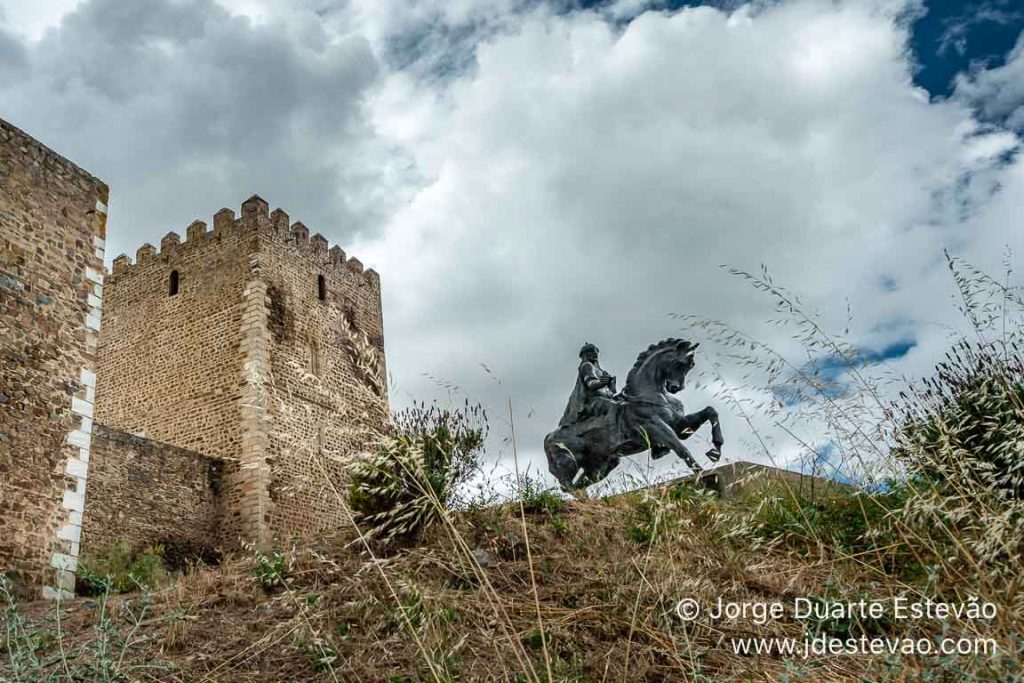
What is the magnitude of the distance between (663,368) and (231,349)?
33.5 feet

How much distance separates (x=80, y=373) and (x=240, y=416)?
6980 mm

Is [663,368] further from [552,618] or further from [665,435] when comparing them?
[552,618]

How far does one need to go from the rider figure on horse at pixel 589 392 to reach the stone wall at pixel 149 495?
811 centimetres

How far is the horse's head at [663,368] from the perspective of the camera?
8641 mm

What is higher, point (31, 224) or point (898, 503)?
point (31, 224)

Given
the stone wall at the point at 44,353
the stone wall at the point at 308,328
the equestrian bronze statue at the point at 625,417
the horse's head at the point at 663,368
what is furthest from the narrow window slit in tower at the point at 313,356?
the horse's head at the point at 663,368

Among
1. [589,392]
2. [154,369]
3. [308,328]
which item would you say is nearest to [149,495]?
[154,369]

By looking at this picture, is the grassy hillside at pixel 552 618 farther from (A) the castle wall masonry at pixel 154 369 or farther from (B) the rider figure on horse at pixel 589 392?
(B) the rider figure on horse at pixel 589 392

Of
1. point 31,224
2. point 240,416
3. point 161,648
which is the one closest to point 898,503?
point 161,648

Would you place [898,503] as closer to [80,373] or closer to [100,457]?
[80,373]

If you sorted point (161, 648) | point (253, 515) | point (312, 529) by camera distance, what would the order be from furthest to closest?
point (312, 529) → point (253, 515) → point (161, 648)

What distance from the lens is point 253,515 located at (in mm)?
14906

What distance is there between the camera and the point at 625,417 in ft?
27.8

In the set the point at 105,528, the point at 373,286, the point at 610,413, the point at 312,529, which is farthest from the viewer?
the point at 373,286
